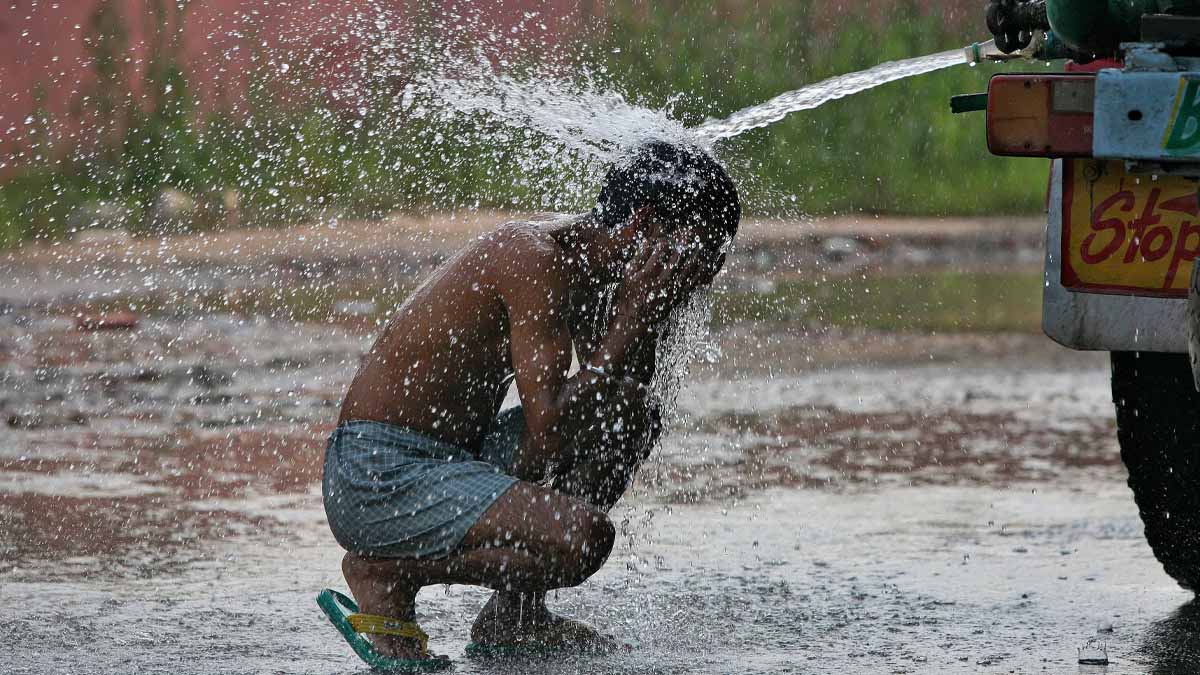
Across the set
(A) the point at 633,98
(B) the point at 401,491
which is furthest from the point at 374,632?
(A) the point at 633,98

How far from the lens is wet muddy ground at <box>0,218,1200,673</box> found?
3664 mm

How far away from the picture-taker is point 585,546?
3.44 metres

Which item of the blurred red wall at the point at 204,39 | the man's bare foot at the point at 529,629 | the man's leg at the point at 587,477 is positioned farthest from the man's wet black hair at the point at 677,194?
the blurred red wall at the point at 204,39

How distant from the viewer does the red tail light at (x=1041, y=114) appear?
3229 mm

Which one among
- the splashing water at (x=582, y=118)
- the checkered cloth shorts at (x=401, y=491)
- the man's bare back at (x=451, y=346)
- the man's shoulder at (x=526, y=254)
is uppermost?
the splashing water at (x=582, y=118)

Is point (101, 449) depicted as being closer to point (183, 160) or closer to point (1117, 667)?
point (1117, 667)

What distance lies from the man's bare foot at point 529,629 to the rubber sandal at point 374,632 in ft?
0.56

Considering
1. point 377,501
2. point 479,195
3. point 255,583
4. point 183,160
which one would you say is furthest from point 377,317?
point 377,501

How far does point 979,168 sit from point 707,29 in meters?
2.17

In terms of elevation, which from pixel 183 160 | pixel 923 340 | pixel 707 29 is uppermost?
pixel 707 29

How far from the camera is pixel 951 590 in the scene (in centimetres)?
414

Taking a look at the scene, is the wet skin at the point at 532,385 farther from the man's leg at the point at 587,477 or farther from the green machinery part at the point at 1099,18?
the green machinery part at the point at 1099,18

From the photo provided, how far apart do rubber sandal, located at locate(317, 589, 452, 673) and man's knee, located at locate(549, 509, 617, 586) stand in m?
0.31

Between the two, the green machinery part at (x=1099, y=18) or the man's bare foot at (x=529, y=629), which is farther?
the man's bare foot at (x=529, y=629)
